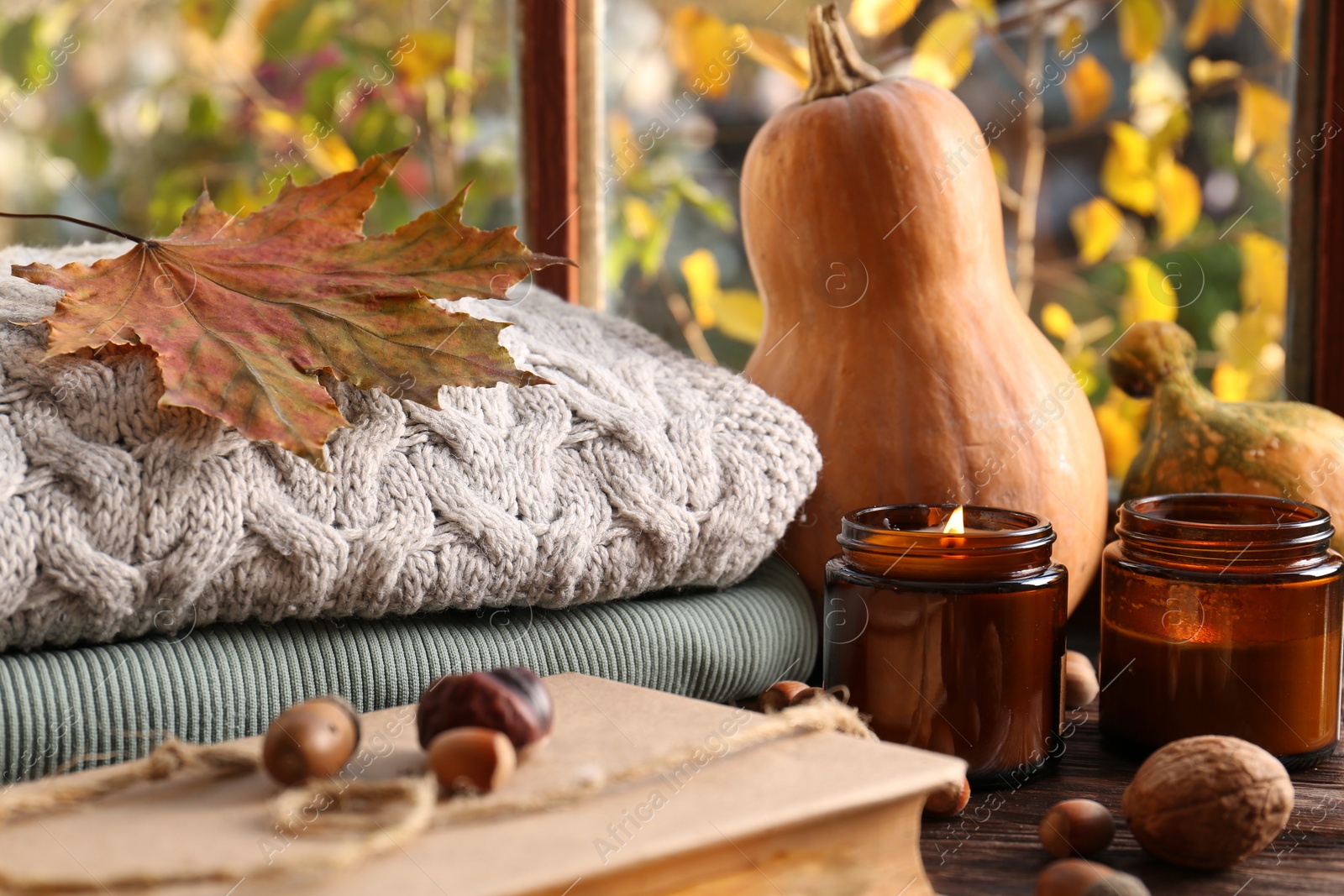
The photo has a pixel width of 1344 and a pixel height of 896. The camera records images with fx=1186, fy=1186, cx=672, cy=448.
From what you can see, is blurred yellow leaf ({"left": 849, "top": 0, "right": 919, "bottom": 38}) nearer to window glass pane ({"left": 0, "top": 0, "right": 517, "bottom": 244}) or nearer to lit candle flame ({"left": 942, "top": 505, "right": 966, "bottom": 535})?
window glass pane ({"left": 0, "top": 0, "right": 517, "bottom": 244})

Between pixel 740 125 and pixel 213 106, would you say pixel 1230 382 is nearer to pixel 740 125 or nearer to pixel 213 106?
pixel 740 125

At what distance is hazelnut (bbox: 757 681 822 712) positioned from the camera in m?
0.58

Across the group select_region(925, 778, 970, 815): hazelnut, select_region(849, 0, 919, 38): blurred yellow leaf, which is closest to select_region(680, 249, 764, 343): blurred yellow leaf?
select_region(849, 0, 919, 38): blurred yellow leaf

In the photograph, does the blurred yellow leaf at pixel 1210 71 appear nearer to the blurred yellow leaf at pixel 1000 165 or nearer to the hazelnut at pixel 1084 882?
the blurred yellow leaf at pixel 1000 165

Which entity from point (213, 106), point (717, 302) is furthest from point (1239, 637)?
point (213, 106)

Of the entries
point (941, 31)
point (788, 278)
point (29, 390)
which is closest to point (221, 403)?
point (29, 390)

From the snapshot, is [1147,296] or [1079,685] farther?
[1147,296]

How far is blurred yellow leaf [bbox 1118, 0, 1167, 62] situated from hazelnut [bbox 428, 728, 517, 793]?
896mm

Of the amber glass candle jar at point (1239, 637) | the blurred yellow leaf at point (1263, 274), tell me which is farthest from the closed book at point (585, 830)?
the blurred yellow leaf at point (1263, 274)

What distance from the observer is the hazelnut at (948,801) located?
502mm

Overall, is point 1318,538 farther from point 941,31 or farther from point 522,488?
point 941,31

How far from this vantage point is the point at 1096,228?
1.08m

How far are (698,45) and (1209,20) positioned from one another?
16.9 inches

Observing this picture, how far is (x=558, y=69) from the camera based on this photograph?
3.05 ft
